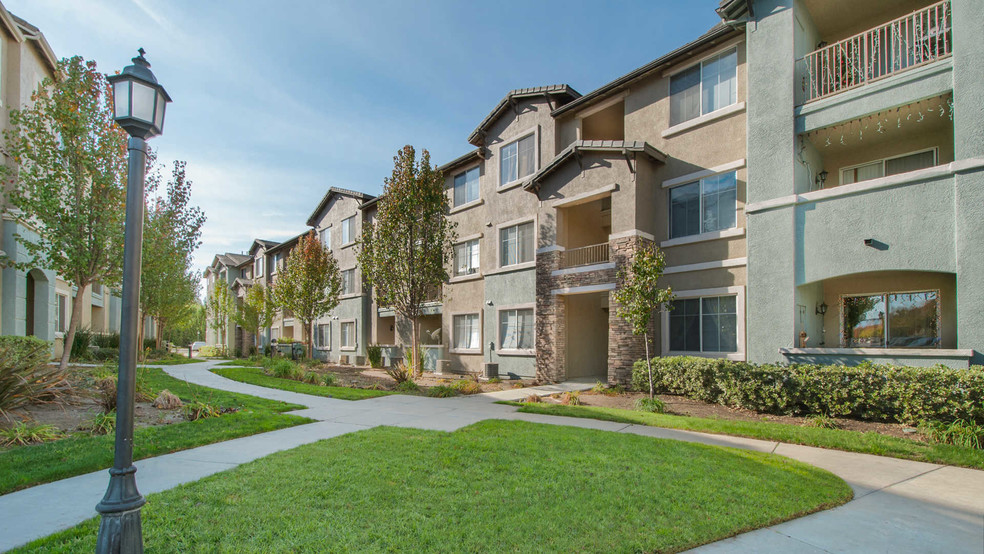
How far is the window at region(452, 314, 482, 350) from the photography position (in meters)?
20.2

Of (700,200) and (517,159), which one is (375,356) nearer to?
(517,159)

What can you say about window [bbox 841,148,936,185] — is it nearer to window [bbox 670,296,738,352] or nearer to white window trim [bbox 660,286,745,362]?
white window trim [bbox 660,286,745,362]

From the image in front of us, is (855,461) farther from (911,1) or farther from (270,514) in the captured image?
(911,1)

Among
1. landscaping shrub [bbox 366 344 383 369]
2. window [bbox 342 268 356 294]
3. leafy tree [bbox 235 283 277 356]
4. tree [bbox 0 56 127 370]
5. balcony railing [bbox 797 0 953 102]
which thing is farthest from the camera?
leafy tree [bbox 235 283 277 356]

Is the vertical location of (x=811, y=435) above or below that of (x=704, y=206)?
below

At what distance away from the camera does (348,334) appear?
28734 millimetres

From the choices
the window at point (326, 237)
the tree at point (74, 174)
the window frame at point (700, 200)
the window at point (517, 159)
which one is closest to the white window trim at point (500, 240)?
the window at point (517, 159)

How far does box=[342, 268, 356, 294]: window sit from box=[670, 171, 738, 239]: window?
781 inches

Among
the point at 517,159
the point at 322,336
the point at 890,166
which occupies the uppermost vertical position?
the point at 517,159

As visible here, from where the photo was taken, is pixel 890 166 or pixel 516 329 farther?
pixel 516 329

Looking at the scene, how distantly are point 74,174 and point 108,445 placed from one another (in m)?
9.34

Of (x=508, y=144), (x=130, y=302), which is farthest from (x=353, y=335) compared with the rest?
(x=130, y=302)

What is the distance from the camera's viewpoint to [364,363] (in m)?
26.7

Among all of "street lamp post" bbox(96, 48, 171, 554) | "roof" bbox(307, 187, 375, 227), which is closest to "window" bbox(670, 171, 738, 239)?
"street lamp post" bbox(96, 48, 171, 554)
